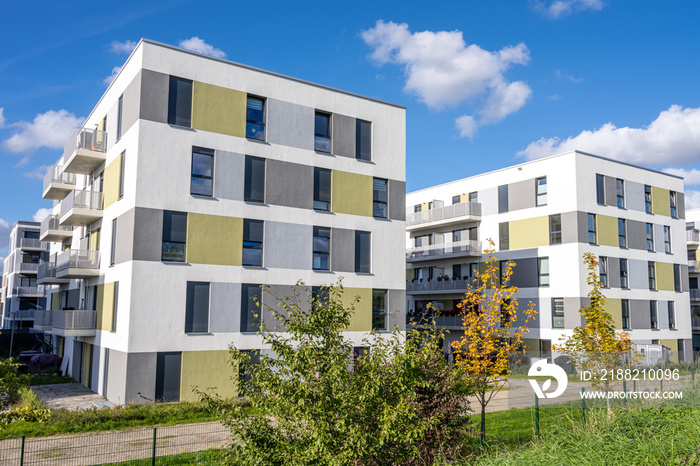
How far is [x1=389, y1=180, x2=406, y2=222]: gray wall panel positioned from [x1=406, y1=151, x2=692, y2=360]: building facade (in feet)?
41.9

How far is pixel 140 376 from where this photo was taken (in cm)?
2067

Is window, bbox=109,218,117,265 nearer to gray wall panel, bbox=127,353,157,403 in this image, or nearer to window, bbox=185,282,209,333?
window, bbox=185,282,209,333

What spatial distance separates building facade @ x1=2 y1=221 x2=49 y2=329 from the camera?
58.4 m

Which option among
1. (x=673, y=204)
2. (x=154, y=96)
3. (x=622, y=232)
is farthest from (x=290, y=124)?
(x=673, y=204)

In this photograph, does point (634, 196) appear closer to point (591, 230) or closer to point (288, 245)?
point (591, 230)

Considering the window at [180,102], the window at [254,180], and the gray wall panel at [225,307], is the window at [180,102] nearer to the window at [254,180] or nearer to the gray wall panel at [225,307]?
the window at [254,180]

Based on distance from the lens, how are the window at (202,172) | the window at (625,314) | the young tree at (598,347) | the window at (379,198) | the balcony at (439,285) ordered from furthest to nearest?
the balcony at (439,285) < the window at (625,314) < the window at (379,198) < the window at (202,172) < the young tree at (598,347)

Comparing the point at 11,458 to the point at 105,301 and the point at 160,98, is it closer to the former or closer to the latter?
the point at 105,301

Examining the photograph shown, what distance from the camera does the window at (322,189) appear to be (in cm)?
2566

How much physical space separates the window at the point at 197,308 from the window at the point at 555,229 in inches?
902

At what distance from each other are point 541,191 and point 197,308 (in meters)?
24.5

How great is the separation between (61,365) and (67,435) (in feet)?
53.2

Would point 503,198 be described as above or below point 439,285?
above

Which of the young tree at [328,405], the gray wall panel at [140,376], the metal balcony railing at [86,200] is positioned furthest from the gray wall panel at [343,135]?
the young tree at [328,405]
